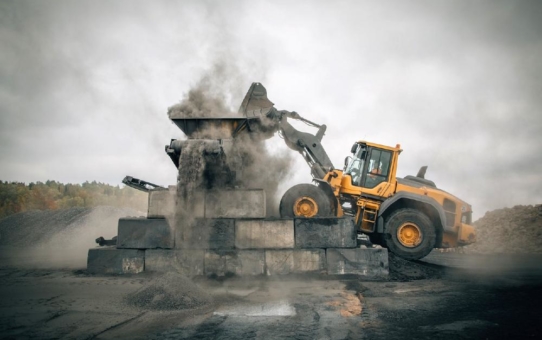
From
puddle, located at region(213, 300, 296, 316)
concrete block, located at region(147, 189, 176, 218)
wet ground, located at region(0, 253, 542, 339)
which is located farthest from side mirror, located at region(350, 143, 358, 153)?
puddle, located at region(213, 300, 296, 316)

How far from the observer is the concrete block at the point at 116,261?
7.76m

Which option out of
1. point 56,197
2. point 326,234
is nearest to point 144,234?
point 326,234

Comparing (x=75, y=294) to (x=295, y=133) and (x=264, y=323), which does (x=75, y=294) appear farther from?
(x=295, y=133)

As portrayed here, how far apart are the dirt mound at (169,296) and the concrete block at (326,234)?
9.66 feet

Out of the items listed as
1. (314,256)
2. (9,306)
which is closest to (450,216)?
(314,256)

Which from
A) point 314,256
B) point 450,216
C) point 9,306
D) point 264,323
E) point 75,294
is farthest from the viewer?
point 450,216

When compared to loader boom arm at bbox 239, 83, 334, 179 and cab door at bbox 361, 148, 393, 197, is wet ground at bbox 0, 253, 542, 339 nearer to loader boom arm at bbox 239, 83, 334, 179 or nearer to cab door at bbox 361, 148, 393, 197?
cab door at bbox 361, 148, 393, 197

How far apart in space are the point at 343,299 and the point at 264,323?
1934mm

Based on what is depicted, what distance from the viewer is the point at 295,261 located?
7656mm

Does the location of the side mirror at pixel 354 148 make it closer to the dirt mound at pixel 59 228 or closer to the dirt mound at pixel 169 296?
the dirt mound at pixel 169 296

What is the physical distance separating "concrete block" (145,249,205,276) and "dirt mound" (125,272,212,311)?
2.03 m

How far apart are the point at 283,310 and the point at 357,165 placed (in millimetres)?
5750

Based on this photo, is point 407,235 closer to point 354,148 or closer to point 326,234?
point 326,234

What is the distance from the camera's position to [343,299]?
5.67 meters
